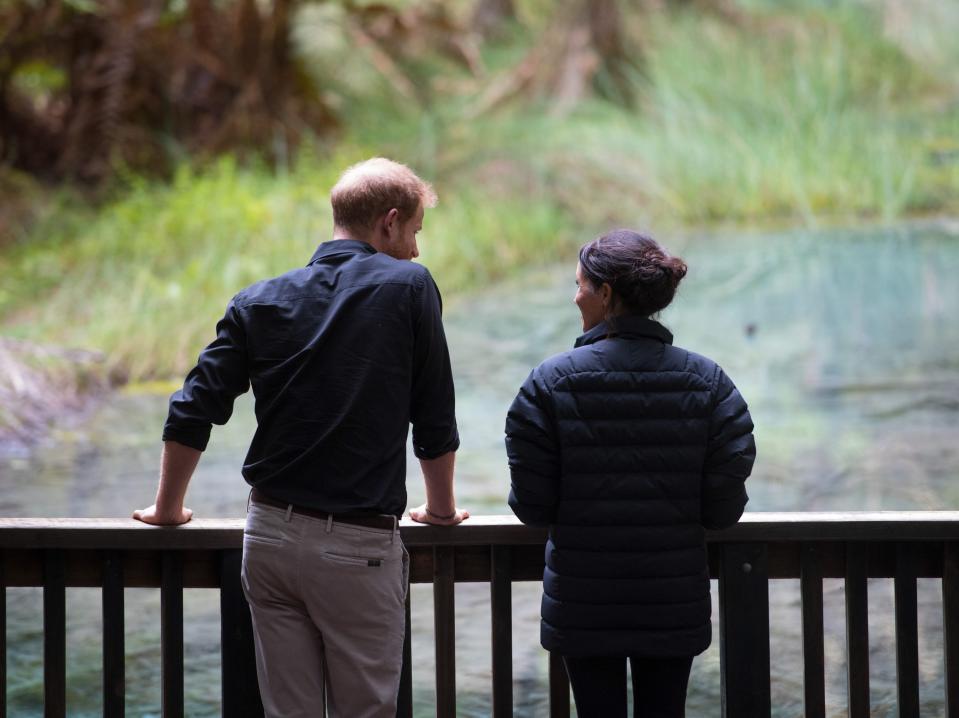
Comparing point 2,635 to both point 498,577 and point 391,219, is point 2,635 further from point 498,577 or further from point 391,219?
point 391,219

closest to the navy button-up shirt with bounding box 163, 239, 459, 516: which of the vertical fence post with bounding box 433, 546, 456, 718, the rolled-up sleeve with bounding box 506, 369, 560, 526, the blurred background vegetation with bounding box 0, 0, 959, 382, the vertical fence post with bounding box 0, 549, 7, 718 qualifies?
the rolled-up sleeve with bounding box 506, 369, 560, 526

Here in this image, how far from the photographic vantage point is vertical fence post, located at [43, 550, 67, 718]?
203cm

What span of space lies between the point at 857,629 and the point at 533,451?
677 mm

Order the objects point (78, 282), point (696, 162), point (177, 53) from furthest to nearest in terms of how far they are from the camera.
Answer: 1. point (177, 53)
2. point (696, 162)
3. point (78, 282)

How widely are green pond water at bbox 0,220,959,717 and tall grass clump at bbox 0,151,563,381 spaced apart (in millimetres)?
252

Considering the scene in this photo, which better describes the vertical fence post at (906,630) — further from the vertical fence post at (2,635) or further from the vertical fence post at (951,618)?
the vertical fence post at (2,635)

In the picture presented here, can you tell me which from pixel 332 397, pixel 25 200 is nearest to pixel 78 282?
pixel 25 200

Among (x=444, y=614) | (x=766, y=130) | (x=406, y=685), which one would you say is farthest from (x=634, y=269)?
(x=766, y=130)

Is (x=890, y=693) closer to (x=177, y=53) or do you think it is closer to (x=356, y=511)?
(x=356, y=511)

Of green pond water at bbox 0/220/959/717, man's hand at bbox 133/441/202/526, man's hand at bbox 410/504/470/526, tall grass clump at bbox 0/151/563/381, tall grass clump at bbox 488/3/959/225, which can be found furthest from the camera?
tall grass clump at bbox 488/3/959/225

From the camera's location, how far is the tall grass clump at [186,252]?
6.21m

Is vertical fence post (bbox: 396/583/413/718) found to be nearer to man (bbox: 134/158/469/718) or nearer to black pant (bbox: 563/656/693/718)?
man (bbox: 134/158/469/718)

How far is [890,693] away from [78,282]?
4665mm

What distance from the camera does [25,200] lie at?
24.2 feet
